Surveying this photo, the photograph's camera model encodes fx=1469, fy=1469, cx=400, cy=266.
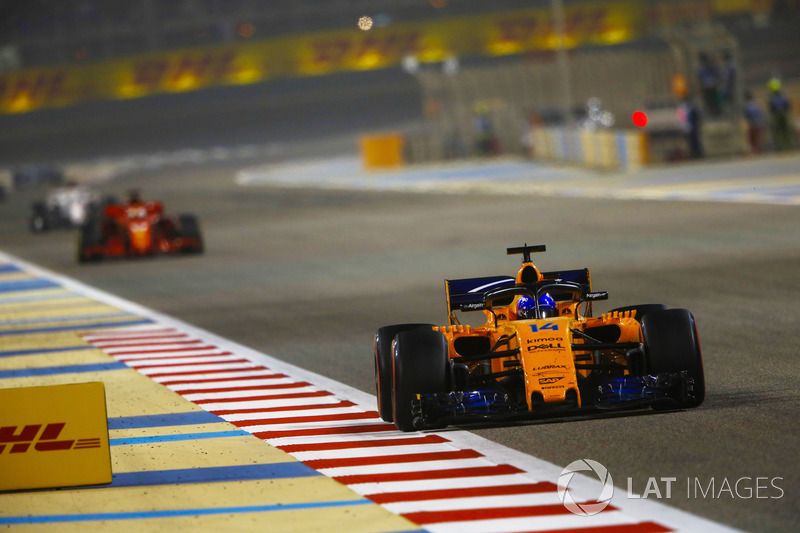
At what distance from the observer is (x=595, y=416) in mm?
9227

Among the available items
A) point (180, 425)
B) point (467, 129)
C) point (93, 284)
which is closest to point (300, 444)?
point (180, 425)

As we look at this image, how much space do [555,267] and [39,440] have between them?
11.9 meters

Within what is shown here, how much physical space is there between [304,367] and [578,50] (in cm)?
5726

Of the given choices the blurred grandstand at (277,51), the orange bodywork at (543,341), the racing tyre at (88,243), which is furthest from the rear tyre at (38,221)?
the blurred grandstand at (277,51)

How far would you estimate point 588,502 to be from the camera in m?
7.00

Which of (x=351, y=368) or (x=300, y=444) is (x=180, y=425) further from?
(x=351, y=368)

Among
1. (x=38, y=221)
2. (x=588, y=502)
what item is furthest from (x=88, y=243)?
(x=588, y=502)

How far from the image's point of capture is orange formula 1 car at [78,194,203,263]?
2470 cm

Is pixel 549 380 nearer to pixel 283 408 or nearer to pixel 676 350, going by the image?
pixel 676 350

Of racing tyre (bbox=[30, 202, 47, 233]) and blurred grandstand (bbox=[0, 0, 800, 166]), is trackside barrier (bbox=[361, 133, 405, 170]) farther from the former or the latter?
racing tyre (bbox=[30, 202, 47, 233])

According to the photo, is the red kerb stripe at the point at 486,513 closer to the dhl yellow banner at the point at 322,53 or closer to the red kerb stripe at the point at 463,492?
the red kerb stripe at the point at 463,492

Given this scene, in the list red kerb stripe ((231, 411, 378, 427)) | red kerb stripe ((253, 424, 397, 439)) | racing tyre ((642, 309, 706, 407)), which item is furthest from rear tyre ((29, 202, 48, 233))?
racing tyre ((642, 309, 706, 407))

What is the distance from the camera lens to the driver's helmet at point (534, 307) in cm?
957

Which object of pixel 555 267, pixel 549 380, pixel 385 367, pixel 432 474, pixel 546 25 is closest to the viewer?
pixel 432 474
